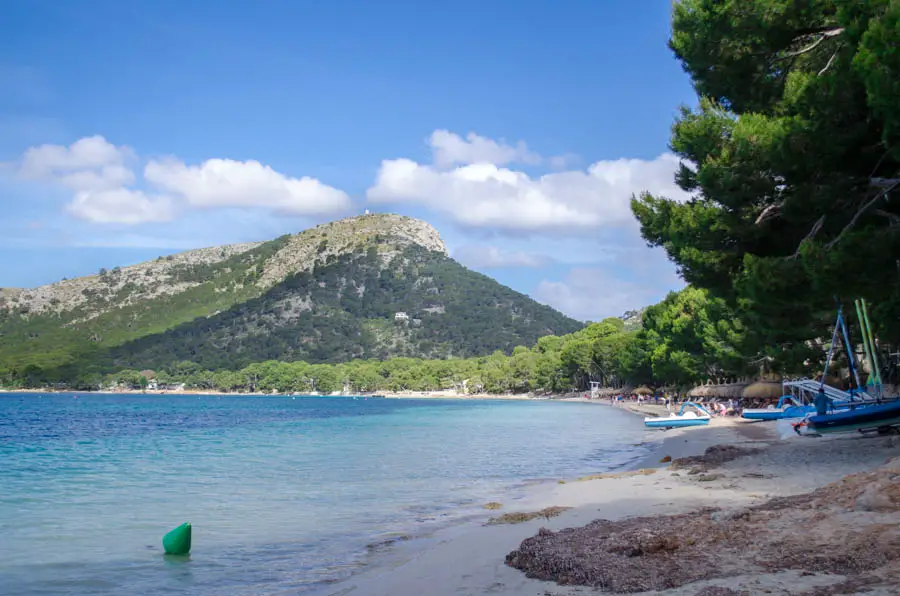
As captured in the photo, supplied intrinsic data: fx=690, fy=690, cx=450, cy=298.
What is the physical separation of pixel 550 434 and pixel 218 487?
2326cm

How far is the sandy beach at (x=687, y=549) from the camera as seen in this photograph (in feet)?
18.1

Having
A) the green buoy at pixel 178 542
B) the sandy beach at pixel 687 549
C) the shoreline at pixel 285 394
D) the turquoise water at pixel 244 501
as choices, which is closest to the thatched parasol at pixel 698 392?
the turquoise water at pixel 244 501

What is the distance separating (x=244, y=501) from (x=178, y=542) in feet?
19.3

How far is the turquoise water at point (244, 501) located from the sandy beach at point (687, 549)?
5.64 ft

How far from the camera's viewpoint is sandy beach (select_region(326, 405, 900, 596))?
5523 millimetres

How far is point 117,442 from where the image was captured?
38562 millimetres

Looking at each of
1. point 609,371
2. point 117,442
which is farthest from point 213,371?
point 117,442

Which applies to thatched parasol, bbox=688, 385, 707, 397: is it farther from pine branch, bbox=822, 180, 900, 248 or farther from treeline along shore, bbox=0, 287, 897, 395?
pine branch, bbox=822, 180, 900, 248

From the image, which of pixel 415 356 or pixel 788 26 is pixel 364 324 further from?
pixel 788 26

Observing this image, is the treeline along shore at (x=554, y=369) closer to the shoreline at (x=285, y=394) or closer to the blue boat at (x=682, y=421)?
the shoreline at (x=285, y=394)

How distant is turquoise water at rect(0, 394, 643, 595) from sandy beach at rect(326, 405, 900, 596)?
1718mm

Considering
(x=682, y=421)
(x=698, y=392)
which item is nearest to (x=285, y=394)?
(x=698, y=392)

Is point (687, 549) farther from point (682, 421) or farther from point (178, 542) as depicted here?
point (682, 421)

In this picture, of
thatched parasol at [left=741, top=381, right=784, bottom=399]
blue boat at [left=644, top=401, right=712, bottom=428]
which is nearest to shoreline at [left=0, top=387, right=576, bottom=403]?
thatched parasol at [left=741, top=381, right=784, bottom=399]
